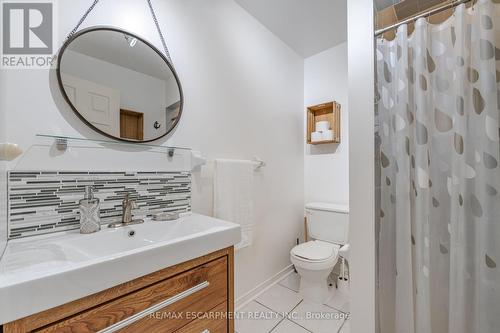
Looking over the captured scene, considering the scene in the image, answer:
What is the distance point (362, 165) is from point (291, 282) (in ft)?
5.00

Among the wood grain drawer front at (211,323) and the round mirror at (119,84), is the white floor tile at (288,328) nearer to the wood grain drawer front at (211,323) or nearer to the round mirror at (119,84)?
the wood grain drawer front at (211,323)

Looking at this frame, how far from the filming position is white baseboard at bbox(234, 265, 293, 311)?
5.73ft

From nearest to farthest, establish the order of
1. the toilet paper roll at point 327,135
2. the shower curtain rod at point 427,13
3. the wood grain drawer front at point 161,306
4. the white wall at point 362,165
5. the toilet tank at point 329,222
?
the wood grain drawer front at point 161,306
the shower curtain rod at point 427,13
the white wall at point 362,165
the toilet tank at point 329,222
the toilet paper roll at point 327,135

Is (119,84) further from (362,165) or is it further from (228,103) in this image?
(362,165)

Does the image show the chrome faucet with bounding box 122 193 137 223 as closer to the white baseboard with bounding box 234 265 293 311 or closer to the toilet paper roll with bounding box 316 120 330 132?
the white baseboard with bounding box 234 265 293 311

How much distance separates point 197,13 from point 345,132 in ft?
5.68

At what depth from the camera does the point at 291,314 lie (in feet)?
5.47

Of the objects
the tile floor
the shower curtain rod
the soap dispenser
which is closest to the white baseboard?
the tile floor

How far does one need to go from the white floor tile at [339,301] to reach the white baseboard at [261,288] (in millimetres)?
493

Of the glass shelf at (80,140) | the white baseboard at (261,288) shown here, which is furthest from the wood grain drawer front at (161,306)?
the white baseboard at (261,288)

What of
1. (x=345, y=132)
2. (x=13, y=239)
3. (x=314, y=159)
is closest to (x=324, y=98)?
(x=345, y=132)

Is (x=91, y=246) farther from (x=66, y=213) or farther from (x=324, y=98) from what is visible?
(x=324, y=98)

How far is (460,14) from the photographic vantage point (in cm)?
97

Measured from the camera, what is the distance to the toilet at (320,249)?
1.72 meters
